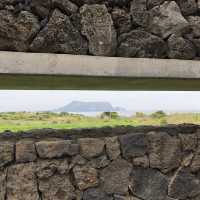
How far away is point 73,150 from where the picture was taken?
414 cm

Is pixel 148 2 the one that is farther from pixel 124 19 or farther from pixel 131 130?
pixel 131 130

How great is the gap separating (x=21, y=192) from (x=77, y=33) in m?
1.90

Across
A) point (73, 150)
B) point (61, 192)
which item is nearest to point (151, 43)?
point (73, 150)

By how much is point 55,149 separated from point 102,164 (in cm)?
50

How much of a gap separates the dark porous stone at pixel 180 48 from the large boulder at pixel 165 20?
6cm

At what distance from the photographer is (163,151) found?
434 centimetres

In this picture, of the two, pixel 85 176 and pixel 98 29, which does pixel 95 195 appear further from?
pixel 98 29

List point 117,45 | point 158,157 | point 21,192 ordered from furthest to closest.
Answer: point 158,157 → point 21,192 → point 117,45

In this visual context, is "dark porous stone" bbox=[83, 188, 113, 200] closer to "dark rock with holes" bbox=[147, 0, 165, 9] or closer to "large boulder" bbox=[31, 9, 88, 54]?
"large boulder" bbox=[31, 9, 88, 54]

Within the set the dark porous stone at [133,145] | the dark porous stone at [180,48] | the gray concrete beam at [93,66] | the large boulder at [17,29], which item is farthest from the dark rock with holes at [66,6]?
the dark porous stone at [133,145]

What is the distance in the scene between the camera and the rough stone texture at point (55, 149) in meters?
4.05

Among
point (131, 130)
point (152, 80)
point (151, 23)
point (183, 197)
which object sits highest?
point (151, 23)

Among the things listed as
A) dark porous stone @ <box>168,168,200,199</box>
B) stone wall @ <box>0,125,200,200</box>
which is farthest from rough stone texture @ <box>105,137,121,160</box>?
dark porous stone @ <box>168,168,200,199</box>

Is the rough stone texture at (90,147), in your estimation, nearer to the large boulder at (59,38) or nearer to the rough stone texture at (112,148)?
the rough stone texture at (112,148)
